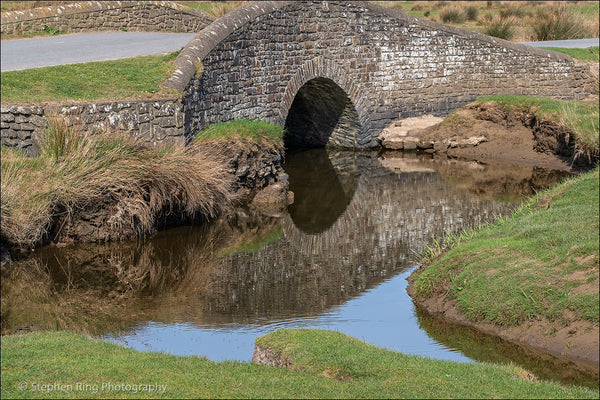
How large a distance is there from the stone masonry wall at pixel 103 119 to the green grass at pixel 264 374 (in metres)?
6.83

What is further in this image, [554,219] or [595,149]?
[595,149]

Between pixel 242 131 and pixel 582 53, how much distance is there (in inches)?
532

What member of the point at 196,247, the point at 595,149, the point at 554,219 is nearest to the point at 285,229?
the point at 196,247

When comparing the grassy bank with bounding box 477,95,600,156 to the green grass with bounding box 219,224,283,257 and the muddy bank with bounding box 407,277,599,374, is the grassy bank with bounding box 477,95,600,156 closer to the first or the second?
the green grass with bounding box 219,224,283,257

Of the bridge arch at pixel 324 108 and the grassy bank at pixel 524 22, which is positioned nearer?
the bridge arch at pixel 324 108

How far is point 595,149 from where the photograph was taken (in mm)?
18625

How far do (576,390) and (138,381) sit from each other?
3813 millimetres

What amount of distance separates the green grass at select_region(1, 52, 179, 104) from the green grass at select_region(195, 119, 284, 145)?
A: 1.34 m

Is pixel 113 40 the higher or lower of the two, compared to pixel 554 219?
higher

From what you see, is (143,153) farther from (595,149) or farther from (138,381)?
(595,149)

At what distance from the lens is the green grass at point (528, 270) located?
9.62m

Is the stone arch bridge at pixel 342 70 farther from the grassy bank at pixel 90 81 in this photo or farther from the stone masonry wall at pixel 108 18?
the stone masonry wall at pixel 108 18

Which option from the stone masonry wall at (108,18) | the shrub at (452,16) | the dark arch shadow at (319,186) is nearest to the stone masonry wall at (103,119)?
the dark arch shadow at (319,186)

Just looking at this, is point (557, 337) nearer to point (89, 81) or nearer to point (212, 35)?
point (89, 81)
